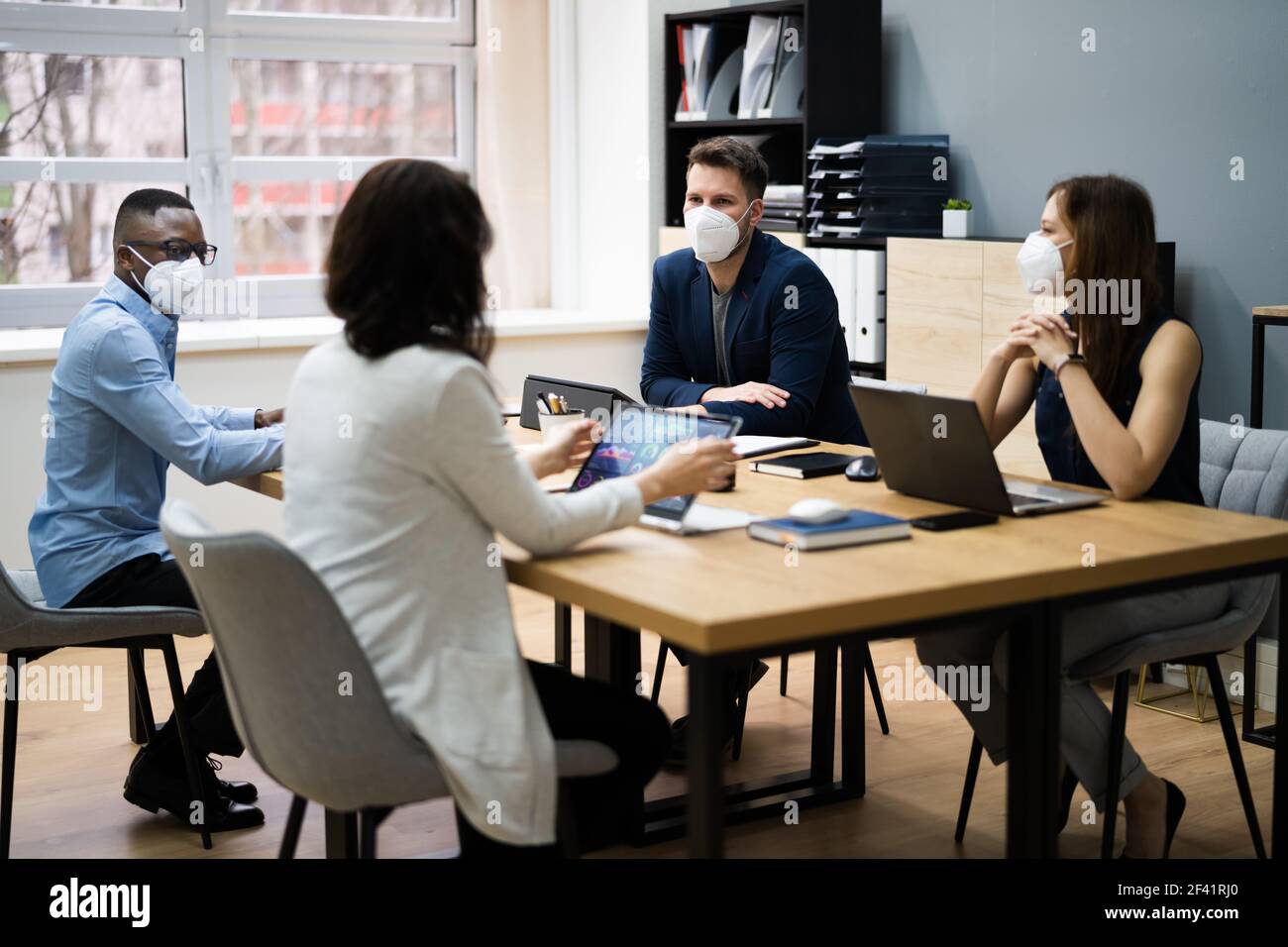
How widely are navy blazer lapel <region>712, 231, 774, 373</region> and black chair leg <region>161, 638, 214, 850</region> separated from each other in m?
1.42

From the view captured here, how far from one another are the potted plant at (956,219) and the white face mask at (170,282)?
2329 mm

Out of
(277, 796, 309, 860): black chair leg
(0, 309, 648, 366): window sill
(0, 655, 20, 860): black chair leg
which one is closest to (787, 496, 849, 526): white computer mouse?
(277, 796, 309, 860): black chair leg

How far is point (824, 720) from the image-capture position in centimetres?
327

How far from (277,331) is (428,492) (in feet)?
11.4

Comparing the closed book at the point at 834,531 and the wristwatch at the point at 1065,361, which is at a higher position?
the wristwatch at the point at 1065,361

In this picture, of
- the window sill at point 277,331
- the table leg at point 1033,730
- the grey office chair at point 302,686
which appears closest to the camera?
the grey office chair at point 302,686

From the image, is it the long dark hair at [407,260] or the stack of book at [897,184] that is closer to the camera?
the long dark hair at [407,260]

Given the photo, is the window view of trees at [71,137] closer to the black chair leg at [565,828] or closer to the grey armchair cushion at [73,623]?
the grey armchair cushion at [73,623]

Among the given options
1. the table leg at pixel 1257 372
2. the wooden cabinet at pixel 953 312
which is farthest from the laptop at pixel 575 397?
the table leg at pixel 1257 372

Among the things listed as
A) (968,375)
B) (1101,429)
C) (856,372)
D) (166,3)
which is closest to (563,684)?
(1101,429)

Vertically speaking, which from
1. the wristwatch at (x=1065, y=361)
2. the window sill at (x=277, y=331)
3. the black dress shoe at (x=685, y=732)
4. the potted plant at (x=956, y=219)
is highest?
the potted plant at (x=956, y=219)

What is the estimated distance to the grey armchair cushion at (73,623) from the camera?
9.05 feet

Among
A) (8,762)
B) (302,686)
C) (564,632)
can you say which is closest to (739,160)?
(564,632)

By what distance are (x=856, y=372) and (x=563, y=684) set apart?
286 cm
